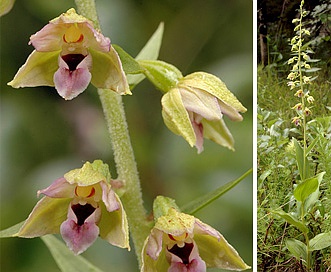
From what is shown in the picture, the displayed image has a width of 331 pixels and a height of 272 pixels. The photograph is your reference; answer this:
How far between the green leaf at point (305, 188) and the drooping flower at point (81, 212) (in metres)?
0.77

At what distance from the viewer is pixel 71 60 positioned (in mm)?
1520

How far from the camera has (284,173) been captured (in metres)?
2.18

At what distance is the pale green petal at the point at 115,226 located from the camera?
1454 millimetres

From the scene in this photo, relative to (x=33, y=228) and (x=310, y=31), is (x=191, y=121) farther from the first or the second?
(x=310, y=31)

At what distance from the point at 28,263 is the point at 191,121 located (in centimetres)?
97

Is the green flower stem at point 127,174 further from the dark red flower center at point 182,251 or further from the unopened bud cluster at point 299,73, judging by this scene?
the unopened bud cluster at point 299,73

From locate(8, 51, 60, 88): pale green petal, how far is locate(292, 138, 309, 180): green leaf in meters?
0.87

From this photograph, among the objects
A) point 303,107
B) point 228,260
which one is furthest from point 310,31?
point 228,260

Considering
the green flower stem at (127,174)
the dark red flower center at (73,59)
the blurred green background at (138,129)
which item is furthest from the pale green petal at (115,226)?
the blurred green background at (138,129)

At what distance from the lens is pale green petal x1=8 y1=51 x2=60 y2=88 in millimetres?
1514

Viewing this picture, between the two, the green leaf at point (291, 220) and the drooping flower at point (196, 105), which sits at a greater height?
the drooping flower at point (196, 105)

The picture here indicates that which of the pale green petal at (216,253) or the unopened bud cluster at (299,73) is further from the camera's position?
the unopened bud cluster at (299,73)

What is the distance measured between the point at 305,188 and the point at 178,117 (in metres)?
0.71

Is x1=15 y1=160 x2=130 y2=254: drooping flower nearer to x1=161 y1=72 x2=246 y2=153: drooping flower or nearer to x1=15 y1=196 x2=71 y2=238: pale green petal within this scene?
x1=15 y1=196 x2=71 y2=238: pale green petal
